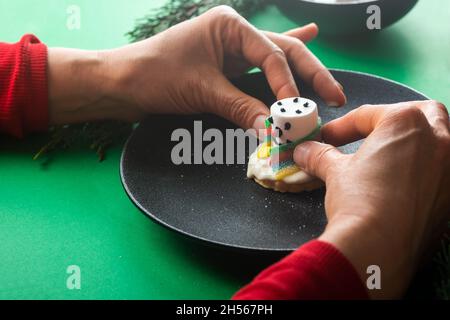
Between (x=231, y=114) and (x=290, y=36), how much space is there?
228 millimetres

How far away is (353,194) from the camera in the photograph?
0.78 metres

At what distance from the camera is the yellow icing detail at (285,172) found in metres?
0.99

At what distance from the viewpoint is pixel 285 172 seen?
3.25 feet

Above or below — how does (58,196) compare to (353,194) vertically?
below

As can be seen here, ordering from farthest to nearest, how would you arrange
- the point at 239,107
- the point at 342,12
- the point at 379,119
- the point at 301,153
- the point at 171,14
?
the point at 171,14
the point at 342,12
the point at 239,107
the point at 301,153
the point at 379,119

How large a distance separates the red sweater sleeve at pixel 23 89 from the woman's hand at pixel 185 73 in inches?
0.8

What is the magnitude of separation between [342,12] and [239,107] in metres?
0.40

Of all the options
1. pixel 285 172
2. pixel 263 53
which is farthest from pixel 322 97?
pixel 285 172

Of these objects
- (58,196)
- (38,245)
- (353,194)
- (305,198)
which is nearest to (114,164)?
(58,196)

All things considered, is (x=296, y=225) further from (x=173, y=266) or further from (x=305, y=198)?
(x=173, y=266)

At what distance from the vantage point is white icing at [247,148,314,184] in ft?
3.22

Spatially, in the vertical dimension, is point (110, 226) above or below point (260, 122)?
below

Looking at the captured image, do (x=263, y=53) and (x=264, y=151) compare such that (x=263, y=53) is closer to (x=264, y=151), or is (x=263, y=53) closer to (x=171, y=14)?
(x=264, y=151)

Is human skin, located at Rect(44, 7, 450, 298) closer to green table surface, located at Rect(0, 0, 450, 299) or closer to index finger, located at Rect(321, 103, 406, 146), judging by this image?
index finger, located at Rect(321, 103, 406, 146)
